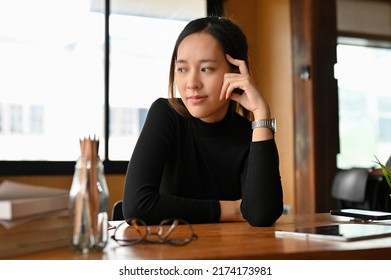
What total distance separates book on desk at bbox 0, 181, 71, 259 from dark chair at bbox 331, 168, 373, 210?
7.12 ft

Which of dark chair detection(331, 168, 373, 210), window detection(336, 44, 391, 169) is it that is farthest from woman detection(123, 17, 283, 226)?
window detection(336, 44, 391, 169)

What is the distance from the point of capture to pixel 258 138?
137 centimetres

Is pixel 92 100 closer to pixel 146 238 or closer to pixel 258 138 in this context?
pixel 258 138

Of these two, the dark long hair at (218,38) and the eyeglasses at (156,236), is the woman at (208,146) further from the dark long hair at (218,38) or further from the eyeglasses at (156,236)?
the eyeglasses at (156,236)

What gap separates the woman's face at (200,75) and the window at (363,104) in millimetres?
2657

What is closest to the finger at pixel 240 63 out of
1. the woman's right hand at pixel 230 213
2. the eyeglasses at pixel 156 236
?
the woman's right hand at pixel 230 213

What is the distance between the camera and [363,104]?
13.5 ft

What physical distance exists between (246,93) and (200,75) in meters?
0.14

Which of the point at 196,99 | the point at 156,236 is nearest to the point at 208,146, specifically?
the point at 196,99

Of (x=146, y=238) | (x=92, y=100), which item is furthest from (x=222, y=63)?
(x=92, y=100)

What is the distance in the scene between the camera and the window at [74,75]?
11.9 ft

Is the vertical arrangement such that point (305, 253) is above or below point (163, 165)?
below

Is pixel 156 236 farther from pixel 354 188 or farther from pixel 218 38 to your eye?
pixel 354 188

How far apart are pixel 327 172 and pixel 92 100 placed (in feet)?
6.01
